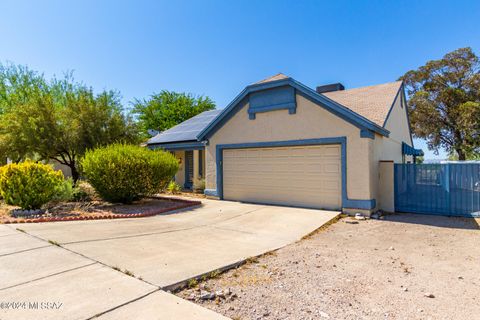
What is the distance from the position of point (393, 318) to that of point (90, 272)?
4039 mm

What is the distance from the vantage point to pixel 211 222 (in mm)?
8164

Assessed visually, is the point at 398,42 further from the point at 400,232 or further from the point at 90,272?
the point at 90,272

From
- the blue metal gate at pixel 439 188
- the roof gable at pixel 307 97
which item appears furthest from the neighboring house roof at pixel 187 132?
the blue metal gate at pixel 439 188

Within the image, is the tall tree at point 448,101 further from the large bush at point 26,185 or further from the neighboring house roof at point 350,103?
the large bush at point 26,185

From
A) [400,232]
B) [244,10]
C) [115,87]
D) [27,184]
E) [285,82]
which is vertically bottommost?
[400,232]

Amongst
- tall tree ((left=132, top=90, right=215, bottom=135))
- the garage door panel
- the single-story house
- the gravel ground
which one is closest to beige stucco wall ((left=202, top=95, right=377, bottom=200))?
the single-story house

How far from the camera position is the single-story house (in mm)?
9227

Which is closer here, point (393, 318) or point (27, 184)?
point (393, 318)

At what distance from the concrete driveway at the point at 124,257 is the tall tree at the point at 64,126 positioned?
7666 mm

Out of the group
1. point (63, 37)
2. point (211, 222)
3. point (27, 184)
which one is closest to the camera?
point (211, 222)

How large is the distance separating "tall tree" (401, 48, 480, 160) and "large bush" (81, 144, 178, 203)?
24509 mm

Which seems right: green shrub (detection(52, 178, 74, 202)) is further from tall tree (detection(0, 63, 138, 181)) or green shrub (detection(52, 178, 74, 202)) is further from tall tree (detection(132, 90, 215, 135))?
tall tree (detection(132, 90, 215, 135))

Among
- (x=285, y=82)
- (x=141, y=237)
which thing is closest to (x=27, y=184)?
(x=141, y=237)

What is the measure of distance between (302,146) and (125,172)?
6.56 m
